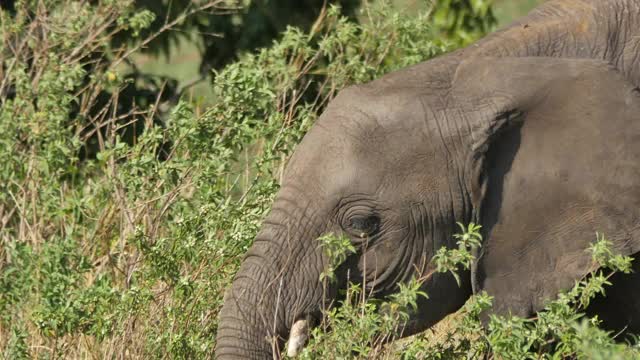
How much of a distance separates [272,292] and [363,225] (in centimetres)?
40

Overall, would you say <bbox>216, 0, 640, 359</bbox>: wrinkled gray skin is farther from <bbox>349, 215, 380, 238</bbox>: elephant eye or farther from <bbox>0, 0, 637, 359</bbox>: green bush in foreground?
<bbox>0, 0, 637, 359</bbox>: green bush in foreground

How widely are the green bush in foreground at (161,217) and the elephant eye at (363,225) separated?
0.57 feet

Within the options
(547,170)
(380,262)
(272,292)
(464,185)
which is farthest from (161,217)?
(547,170)

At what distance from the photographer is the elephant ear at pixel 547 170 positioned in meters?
5.03

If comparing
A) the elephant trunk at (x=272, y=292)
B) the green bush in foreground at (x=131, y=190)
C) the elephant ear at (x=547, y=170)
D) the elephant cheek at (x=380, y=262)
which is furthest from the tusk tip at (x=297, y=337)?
the elephant ear at (x=547, y=170)

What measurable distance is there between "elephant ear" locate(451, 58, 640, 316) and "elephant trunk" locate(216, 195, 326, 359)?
620 mm

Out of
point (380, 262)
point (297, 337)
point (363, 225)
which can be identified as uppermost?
point (363, 225)

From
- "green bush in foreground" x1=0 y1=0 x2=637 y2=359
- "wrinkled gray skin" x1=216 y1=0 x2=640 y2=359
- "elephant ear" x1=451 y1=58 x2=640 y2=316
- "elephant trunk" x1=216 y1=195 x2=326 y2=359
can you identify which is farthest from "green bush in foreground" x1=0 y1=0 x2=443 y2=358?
"elephant ear" x1=451 y1=58 x2=640 y2=316

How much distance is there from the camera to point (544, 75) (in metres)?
5.09

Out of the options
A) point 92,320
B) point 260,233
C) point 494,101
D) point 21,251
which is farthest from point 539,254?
point 21,251

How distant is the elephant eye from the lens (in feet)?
16.4

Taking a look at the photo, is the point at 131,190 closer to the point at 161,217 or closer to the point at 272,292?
→ the point at 161,217

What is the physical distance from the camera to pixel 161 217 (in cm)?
583

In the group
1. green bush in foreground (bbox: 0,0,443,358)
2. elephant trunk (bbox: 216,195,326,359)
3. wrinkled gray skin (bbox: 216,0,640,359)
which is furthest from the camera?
green bush in foreground (bbox: 0,0,443,358)
